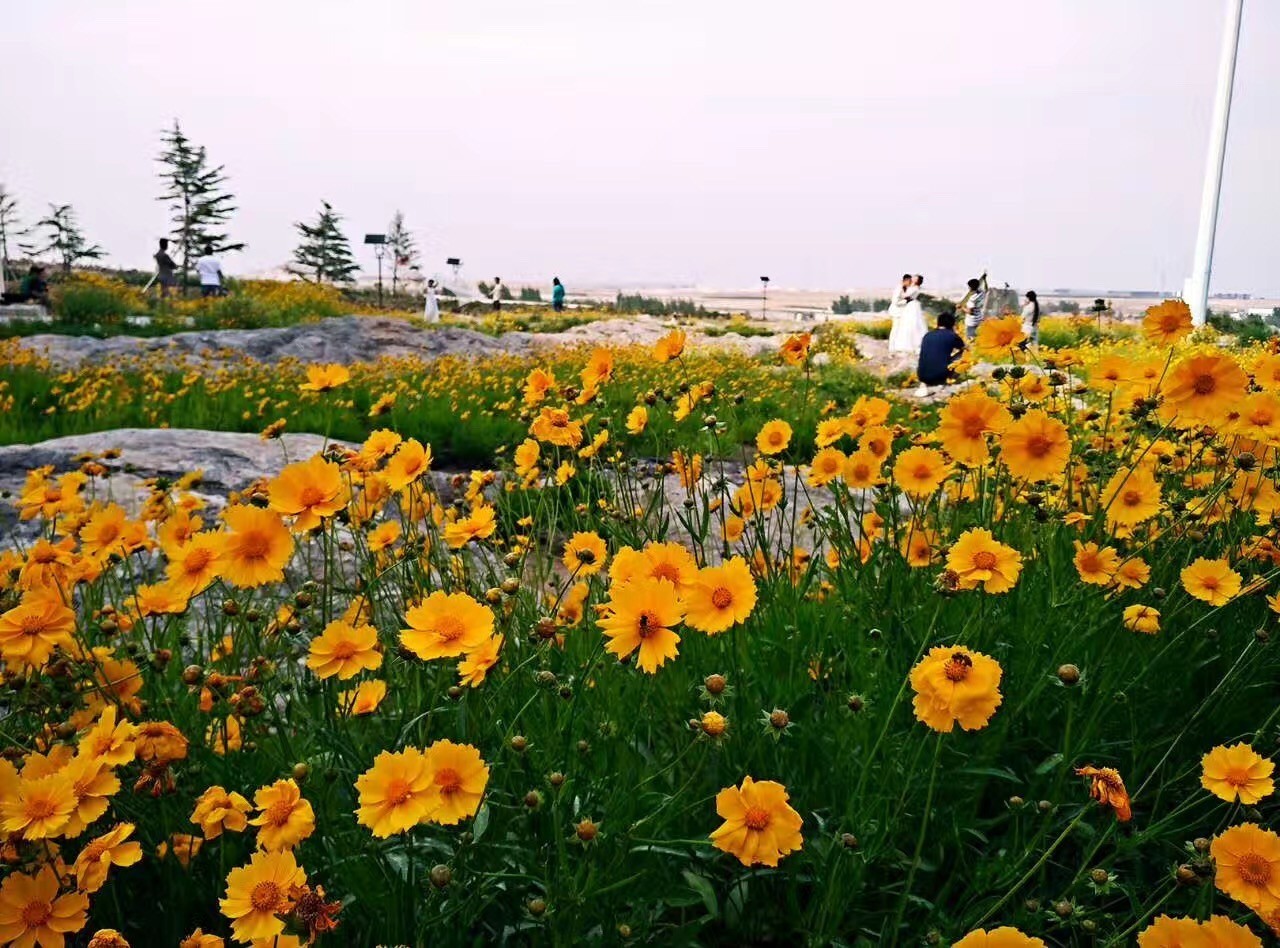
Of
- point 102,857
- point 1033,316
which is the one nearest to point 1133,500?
point 102,857

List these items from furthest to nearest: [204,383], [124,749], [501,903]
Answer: [204,383] < [501,903] < [124,749]

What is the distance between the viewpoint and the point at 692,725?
107cm

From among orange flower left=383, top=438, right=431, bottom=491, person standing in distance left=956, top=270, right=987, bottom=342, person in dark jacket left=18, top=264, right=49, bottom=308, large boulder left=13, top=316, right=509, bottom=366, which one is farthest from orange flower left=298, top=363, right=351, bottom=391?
person in dark jacket left=18, top=264, right=49, bottom=308

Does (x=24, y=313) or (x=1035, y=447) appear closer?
(x=1035, y=447)

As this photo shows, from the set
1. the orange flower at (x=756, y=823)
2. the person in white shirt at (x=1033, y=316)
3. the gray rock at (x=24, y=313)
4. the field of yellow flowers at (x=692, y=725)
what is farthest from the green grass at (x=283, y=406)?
the person in white shirt at (x=1033, y=316)

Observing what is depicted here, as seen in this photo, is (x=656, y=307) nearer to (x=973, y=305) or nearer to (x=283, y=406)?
(x=973, y=305)

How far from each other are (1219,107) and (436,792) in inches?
716

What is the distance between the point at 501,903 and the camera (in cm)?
129

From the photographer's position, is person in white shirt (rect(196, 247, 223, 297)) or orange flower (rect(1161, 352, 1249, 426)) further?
person in white shirt (rect(196, 247, 223, 297))

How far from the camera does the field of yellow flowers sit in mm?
1068

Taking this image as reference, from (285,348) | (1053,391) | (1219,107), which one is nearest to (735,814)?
(1053,391)

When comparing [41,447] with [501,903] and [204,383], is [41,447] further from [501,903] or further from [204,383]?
[501,903]

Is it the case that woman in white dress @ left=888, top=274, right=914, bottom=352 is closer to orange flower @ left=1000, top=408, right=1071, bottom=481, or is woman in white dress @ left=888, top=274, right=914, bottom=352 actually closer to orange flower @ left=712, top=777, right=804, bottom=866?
orange flower @ left=1000, top=408, right=1071, bottom=481

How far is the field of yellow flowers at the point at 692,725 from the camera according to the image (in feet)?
3.51
